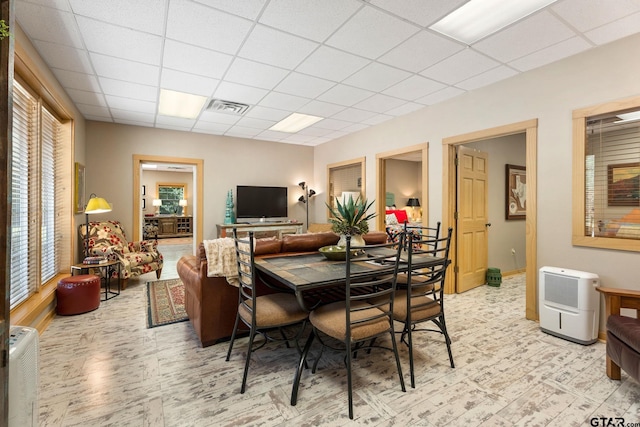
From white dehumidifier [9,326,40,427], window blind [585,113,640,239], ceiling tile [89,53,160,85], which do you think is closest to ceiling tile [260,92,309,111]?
ceiling tile [89,53,160,85]

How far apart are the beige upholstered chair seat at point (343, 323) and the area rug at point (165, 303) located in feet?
6.32

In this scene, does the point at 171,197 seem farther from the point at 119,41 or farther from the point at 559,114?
the point at 559,114

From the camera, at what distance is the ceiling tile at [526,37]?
2348 millimetres

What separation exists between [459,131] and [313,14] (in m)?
2.57

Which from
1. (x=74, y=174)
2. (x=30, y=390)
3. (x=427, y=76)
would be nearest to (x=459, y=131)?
(x=427, y=76)

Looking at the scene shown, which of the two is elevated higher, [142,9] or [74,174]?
[142,9]

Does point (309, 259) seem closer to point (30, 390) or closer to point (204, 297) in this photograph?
point (204, 297)

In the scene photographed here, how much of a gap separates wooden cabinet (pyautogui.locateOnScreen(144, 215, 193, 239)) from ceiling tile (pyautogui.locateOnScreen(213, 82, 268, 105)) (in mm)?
8197

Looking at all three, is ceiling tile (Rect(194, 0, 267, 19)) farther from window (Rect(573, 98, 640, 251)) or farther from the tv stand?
the tv stand

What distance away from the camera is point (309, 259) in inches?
99.7

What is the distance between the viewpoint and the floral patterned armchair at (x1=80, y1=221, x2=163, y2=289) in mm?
4227

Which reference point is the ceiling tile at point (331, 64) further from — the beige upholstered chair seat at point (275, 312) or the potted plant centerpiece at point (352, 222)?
the beige upholstered chair seat at point (275, 312)

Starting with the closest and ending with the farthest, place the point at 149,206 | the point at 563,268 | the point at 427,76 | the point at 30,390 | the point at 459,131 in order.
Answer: the point at 30,390
the point at 563,268
the point at 427,76
the point at 459,131
the point at 149,206

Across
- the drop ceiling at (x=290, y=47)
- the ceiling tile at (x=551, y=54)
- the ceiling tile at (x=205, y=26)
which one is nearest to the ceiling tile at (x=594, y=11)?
the drop ceiling at (x=290, y=47)
